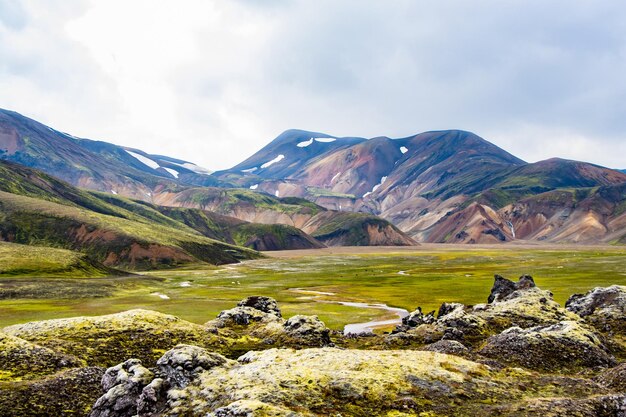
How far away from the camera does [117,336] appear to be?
96.7ft

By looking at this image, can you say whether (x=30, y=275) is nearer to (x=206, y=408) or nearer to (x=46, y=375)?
(x=46, y=375)

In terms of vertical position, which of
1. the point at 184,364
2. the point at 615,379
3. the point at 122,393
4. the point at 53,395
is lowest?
the point at 53,395

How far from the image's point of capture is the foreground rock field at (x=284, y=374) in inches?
715

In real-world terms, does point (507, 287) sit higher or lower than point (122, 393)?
lower

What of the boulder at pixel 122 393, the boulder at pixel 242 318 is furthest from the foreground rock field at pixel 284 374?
the boulder at pixel 242 318

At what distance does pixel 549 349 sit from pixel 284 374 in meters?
18.3

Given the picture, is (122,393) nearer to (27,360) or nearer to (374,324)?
(27,360)

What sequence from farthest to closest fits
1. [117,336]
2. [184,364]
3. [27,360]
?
[117,336], [27,360], [184,364]

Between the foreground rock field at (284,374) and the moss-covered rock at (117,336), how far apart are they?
0.08 metres

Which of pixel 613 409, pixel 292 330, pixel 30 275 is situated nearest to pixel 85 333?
pixel 292 330

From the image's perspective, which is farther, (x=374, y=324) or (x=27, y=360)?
(x=374, y=324)

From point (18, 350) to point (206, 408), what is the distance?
44.8 ft

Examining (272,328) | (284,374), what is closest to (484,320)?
(272,328)

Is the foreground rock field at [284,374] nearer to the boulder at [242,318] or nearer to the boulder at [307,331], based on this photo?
the boulder at [307,331]
